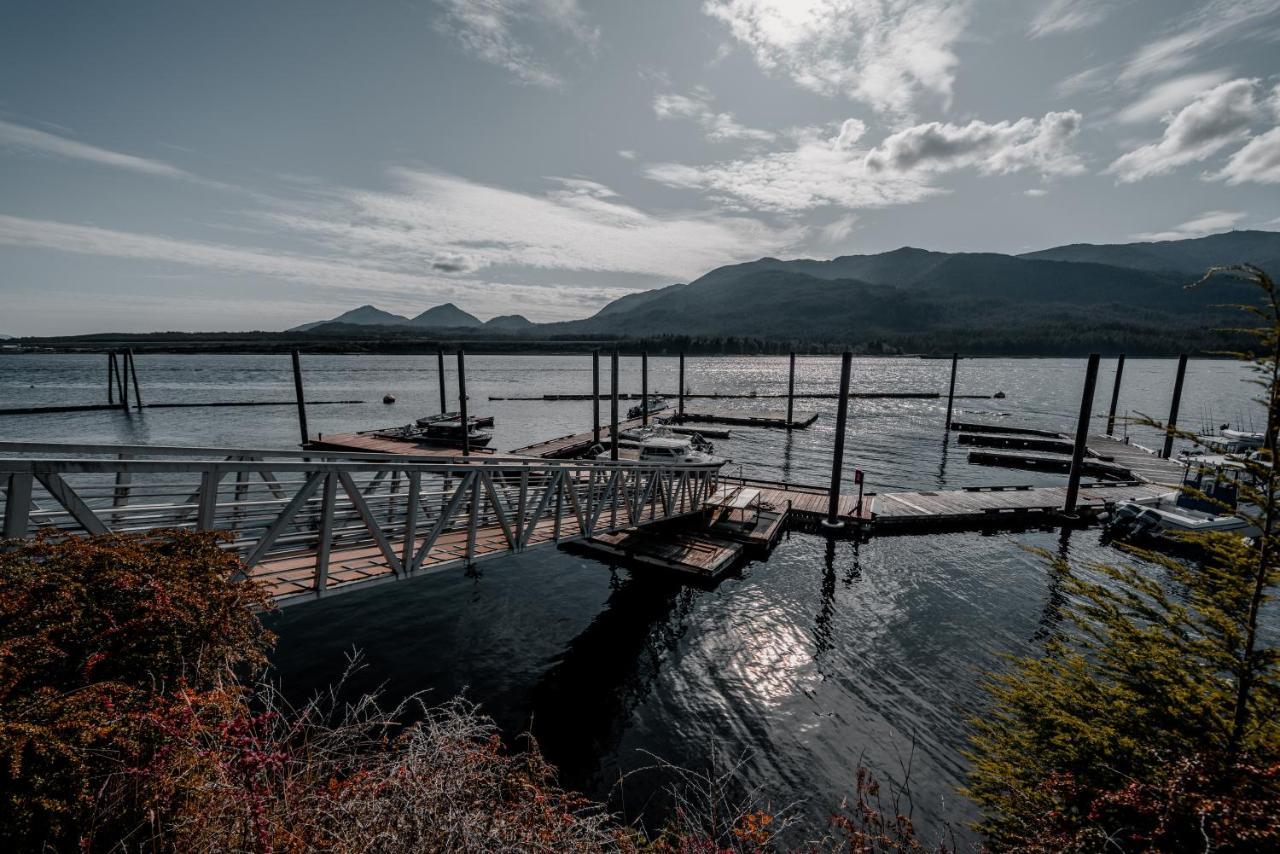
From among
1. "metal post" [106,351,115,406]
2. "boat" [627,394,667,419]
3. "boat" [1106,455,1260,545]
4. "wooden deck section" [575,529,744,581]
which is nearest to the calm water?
"wooden deck section" [575,529,744,581]

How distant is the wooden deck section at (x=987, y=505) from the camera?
2372cm

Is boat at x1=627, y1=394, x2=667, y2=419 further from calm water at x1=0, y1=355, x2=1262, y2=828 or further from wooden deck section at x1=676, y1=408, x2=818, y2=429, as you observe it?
calm water at x1=0, y1=355, x2=1262, y2=828

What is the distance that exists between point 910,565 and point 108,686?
71.9ft

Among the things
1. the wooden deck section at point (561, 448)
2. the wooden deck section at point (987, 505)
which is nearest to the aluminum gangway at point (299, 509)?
the wooden deck section at point (987, 505)

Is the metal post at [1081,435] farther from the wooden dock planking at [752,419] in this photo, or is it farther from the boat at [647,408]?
the boat at [647,408]

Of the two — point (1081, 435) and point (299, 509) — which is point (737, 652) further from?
point (1081, 435)

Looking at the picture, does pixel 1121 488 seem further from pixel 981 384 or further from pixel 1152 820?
pixel 981 384

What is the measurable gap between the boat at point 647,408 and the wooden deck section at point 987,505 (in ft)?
80.9

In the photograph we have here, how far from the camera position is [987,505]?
25.4 metres

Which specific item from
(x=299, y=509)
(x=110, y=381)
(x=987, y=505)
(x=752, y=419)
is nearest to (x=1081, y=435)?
(x=987, y=505)

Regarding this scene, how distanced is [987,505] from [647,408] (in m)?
31.1

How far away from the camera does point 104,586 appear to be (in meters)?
4.73

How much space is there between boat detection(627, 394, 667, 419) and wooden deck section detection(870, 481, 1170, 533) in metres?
24.7

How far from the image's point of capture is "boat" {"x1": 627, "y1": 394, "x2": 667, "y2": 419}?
4810 cm
